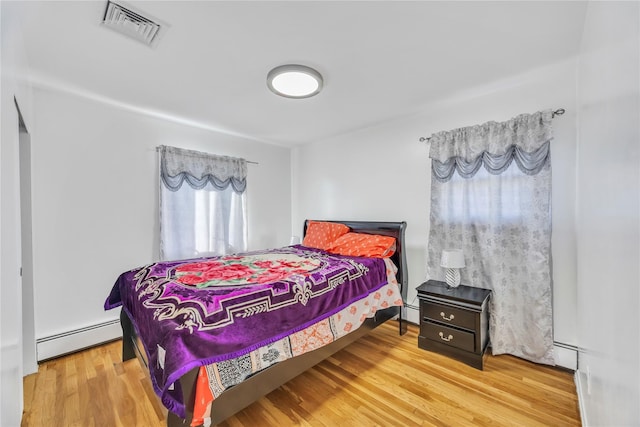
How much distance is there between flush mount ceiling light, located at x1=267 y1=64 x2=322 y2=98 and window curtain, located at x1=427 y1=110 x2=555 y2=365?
153 cm

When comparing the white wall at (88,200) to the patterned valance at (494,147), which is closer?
the patterned valance at (494,147)

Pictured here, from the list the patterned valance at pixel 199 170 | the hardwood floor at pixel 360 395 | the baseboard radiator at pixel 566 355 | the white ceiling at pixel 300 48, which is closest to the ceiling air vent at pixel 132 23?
the white ceiling at pixel 300 48

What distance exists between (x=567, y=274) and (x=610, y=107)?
177cm

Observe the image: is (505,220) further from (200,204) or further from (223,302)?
(200,204)

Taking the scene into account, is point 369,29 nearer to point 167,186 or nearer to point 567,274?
point 567,274

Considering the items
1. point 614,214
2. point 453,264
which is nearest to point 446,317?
point 453,264

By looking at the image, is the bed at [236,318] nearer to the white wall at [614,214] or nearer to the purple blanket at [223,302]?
the purple blanket at [223,302]

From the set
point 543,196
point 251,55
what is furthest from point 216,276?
point 543,196

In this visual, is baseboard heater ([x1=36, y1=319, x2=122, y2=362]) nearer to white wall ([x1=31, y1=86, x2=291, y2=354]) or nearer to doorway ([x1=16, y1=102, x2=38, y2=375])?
white wall ([x1=31, y1=86, x2=291, y2=354])

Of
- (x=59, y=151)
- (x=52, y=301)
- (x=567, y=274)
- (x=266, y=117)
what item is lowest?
(x=52, y=301)

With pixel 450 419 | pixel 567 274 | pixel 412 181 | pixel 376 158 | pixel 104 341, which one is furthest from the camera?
pixel 376 158

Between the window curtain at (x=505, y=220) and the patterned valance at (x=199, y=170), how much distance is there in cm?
269

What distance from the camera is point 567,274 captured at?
87.1 inches

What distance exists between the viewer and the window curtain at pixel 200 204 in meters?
3.22
